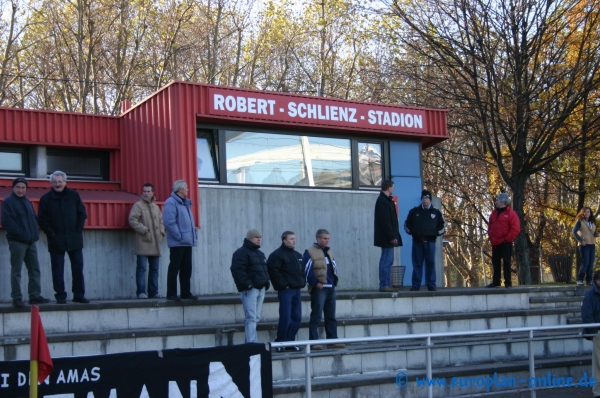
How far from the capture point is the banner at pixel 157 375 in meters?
7.23

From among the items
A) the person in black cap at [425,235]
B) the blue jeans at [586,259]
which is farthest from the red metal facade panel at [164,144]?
the blue jeans at [586,259]

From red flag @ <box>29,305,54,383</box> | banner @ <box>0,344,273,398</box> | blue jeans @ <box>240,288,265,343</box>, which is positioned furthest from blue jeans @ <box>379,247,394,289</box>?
red flag @ <box>29,305,54,383</box>

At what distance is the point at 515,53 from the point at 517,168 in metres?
2.84

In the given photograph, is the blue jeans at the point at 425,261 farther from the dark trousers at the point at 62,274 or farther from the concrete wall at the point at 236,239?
the dark trousers at the point at 62,274

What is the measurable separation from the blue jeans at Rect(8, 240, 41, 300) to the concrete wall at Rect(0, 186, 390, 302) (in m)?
1.55

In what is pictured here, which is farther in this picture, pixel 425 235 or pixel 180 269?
pixel 425 235

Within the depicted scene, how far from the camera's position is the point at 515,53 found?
19422mm

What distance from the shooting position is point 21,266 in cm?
988

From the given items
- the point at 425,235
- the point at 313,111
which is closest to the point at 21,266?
the point at 313,111

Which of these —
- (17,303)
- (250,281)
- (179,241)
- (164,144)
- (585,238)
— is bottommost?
(17,303)

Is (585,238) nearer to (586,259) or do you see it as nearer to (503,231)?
(586,259)

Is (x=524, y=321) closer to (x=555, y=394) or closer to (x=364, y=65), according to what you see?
(x=555, y=394)

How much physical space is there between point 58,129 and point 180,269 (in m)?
4.42

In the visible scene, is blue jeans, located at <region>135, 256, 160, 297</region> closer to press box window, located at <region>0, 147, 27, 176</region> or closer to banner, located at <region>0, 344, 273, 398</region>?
press box window, located at <region>0, 147, 27, 176</region>
